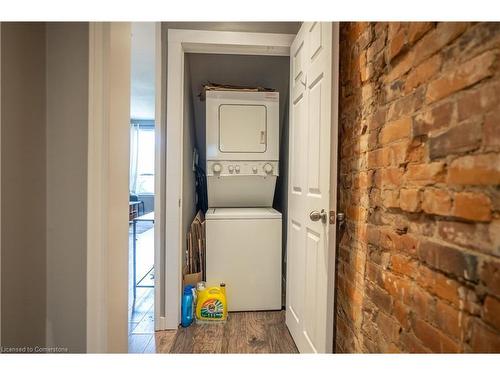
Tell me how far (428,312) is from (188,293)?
1.72 m

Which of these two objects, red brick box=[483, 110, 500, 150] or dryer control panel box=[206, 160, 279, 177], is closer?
red brick box=[483, 110, 500, 150]

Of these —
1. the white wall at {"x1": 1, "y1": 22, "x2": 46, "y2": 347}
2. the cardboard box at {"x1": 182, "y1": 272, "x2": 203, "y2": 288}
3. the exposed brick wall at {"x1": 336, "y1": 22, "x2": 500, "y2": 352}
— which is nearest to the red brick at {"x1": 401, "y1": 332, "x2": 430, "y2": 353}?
the exposed brick wall at {"x1": 336, "y1": 22, "x2": 500, "y2": 352}

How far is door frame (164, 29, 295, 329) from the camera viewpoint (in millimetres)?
1969

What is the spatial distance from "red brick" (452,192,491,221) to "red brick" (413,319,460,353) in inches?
14.1

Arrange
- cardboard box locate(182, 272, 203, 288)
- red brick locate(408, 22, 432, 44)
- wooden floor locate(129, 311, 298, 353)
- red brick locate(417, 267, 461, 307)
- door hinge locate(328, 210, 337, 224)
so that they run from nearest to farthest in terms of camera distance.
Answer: red brick locate(417, 267, 461, 307), red brick locate(408, 22, 432, 44), door hinge locate(328, 210, 337, 224), wooden floor locate(129, 311, 298, 353), cardboard box locate(182, 272, 203, 288)

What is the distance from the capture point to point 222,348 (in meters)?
1.81

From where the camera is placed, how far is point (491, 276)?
2.12ft

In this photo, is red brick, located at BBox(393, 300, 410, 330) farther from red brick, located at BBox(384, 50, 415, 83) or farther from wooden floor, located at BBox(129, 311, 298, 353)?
wooden floor, located at BBox(129, 311, 298, 353)

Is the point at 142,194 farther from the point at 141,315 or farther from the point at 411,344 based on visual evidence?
the point at 411,344

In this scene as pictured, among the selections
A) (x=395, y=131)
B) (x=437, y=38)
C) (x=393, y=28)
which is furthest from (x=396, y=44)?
(x=395, y=131)

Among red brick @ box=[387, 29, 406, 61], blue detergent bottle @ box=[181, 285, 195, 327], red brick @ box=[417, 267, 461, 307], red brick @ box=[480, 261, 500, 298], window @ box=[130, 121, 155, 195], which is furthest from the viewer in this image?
window @ box=[130, 121, 155, 195]

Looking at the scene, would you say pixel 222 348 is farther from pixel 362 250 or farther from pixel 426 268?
pixel 426 268

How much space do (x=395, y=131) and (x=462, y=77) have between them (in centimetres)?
29
